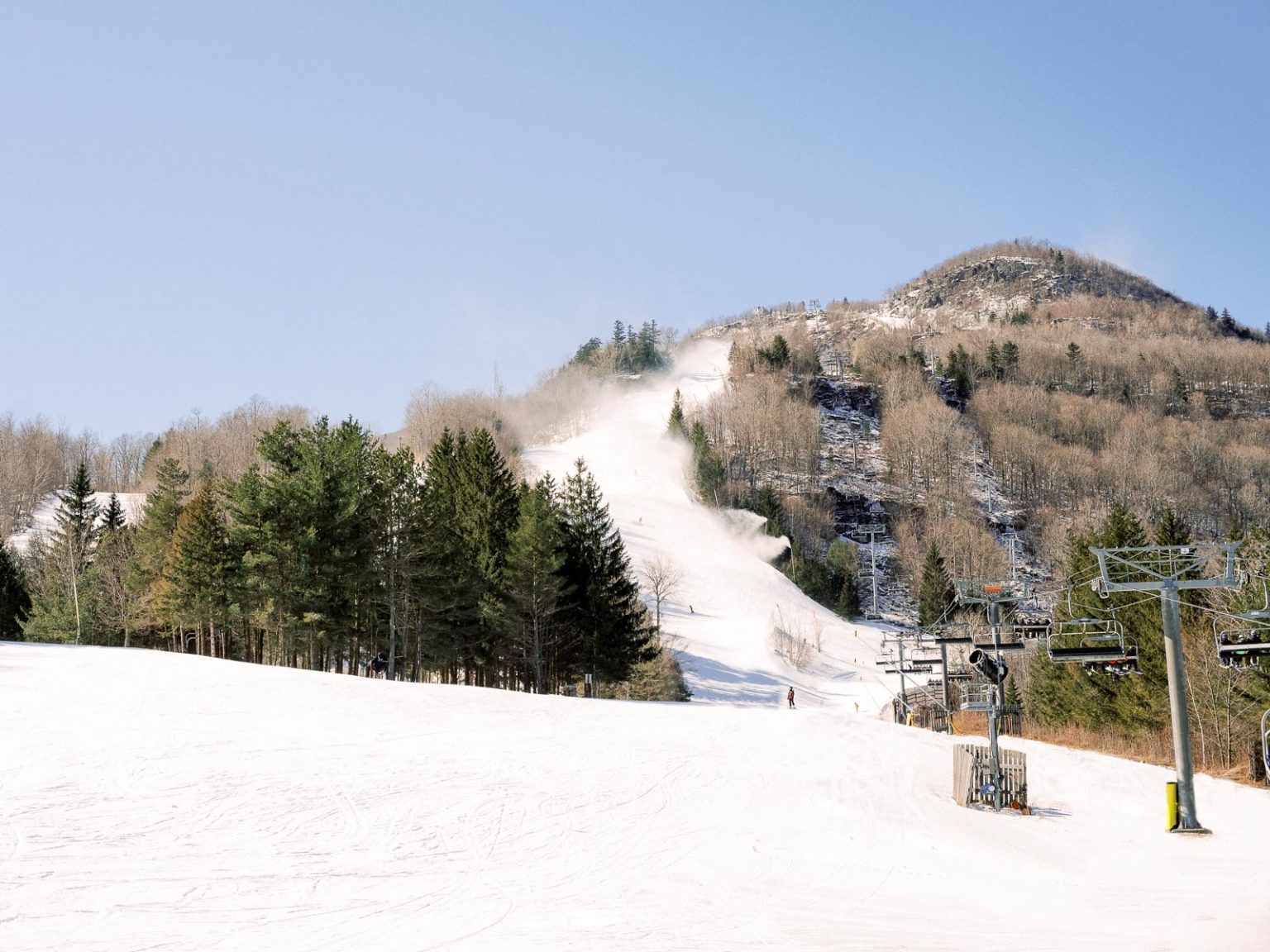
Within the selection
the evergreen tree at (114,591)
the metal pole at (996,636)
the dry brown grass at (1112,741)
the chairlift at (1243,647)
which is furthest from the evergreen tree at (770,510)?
the chairlift at (1243,647)

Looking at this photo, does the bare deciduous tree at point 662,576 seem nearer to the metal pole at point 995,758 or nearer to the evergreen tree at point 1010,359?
the metal pole at point 995,758

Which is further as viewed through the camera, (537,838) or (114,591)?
(114,591)

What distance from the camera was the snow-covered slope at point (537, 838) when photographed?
11.0m

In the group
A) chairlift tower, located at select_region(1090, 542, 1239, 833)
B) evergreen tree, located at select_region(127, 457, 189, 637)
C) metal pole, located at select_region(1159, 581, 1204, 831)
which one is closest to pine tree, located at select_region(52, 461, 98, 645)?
evergreen tree, located at select_region(127, 457, 189, 637)

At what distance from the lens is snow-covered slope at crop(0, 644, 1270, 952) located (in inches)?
432

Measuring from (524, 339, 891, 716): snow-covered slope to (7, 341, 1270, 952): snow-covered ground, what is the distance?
41.7m

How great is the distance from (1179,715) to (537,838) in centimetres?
1377

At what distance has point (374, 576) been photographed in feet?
133

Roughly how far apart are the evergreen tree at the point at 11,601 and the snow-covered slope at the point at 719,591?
43.1 m

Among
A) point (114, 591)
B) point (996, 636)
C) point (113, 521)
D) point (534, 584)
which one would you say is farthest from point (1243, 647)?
point (113, 521)

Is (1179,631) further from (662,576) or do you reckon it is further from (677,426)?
(677,426)

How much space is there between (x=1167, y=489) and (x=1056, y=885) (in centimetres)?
15009

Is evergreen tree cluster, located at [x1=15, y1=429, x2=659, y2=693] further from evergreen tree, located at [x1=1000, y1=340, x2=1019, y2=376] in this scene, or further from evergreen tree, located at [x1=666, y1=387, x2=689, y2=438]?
evergreen tree, located at [x1=1000, y1=340, x2=1019, y2=376]

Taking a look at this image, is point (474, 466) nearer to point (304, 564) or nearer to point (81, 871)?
point (304, 564)
